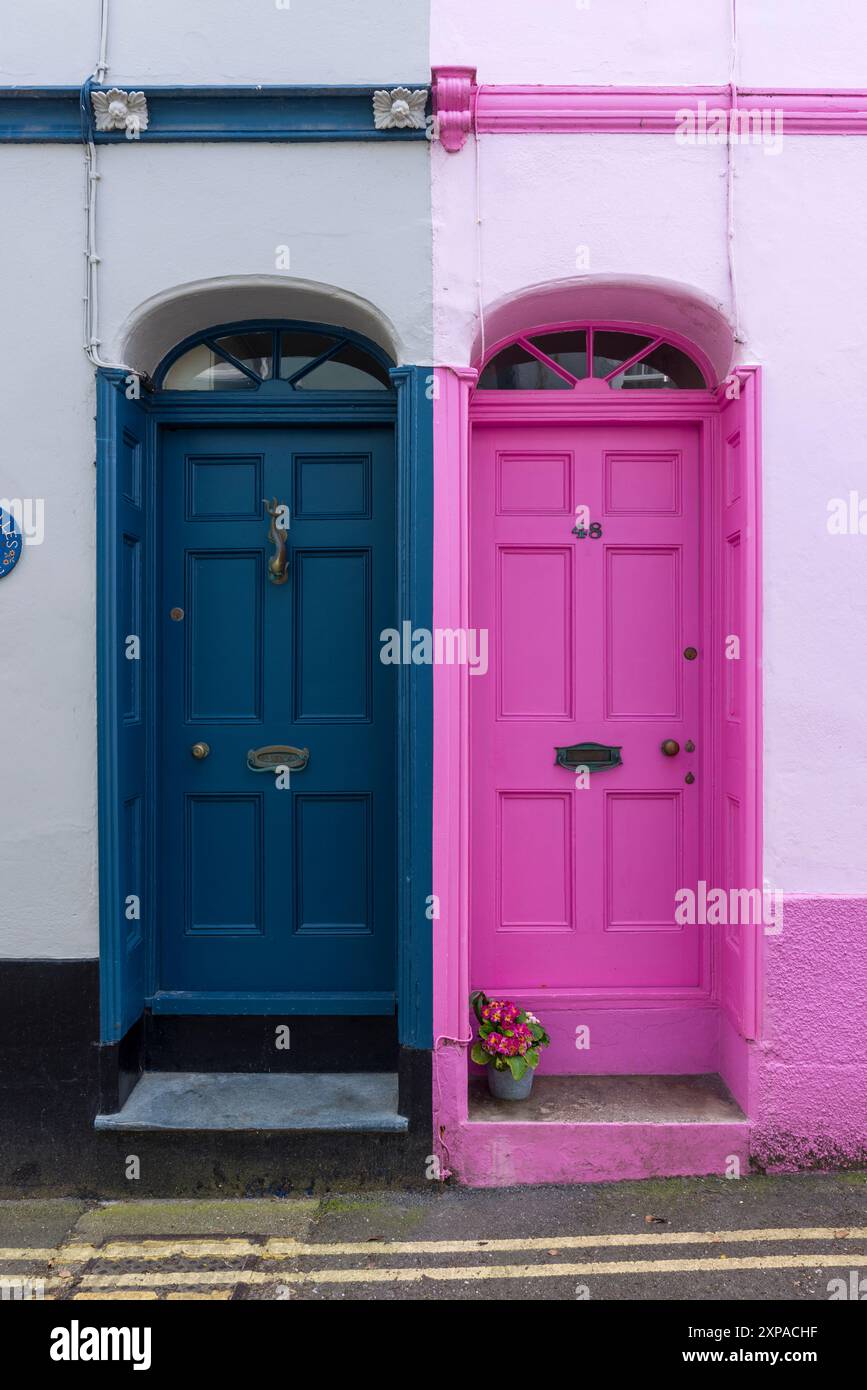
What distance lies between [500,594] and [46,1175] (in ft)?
→ 9.43

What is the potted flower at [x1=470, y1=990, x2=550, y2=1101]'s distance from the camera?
390 cm

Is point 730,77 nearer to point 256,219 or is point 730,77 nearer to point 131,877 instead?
point 256,219

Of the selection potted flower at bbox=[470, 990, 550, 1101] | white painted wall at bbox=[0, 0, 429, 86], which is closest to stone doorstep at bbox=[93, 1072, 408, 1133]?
potted flower at bbox=[470, 990, 550, 1101]

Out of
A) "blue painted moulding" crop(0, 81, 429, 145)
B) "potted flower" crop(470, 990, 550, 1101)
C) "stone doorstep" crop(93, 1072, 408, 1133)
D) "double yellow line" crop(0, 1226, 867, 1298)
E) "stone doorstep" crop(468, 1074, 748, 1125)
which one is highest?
"blue painted moulding" crop(0, 81, 429, 145)

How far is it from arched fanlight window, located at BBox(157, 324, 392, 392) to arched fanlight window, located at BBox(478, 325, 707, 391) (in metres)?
0.52

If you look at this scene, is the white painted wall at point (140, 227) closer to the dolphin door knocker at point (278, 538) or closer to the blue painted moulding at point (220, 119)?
the blue painted moulding at point (220, 119)

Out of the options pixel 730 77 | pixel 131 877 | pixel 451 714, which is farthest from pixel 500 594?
pixel 730 77

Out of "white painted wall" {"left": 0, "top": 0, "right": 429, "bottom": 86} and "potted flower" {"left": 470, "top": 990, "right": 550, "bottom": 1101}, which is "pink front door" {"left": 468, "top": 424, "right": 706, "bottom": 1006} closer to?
"potted flower" {"left": 470, "top": 990, "right": 550, "bottom": 1101}

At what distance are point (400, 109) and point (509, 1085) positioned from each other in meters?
3.74

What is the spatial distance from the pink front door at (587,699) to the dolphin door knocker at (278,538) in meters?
0.81

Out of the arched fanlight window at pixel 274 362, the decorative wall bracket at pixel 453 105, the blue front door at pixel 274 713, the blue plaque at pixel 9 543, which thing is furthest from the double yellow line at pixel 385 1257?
the decorative wall bracket at pixel 453 105

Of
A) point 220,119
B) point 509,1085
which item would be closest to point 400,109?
point 220,119

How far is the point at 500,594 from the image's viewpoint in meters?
4.23

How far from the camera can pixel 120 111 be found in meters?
3.73
